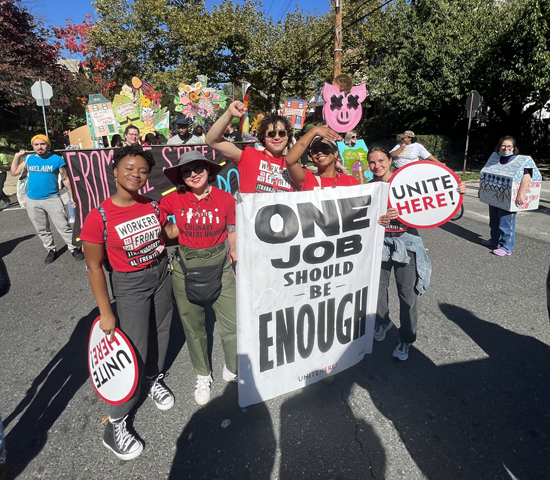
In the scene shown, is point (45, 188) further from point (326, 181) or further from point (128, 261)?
point (326, 181)

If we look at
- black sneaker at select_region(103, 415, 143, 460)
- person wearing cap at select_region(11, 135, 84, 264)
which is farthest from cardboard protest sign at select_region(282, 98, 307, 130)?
black sneaker at select_region(103, 415, 143, 460)

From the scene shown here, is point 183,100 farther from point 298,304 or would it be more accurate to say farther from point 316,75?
point 316,75

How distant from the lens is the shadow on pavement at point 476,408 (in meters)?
2.11

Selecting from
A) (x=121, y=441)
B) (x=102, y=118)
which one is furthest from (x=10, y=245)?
(x=121, y=441)

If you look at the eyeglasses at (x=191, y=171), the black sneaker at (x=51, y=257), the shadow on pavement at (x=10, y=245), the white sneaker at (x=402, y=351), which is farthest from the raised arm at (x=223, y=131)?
the shadow on pavement at (x=10, y=245)

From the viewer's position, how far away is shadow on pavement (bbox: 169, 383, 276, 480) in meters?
2.08

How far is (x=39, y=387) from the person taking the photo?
279 cm

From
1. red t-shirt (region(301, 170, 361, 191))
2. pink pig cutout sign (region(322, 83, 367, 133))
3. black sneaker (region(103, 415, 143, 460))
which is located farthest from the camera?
pink pig cutout sign (region(322, 83, 367, 133))

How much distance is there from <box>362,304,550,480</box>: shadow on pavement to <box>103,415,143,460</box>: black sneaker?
5.17 feet

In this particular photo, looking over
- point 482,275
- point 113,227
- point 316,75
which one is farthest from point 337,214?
point 316,75

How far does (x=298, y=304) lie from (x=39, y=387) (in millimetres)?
2091

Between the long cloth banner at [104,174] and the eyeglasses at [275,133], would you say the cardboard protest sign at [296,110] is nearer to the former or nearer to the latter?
the long cloth banner at [104,174]

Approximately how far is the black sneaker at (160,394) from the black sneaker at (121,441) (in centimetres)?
34

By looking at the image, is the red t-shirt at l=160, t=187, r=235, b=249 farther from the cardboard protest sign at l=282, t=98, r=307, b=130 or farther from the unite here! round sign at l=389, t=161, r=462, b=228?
the cardboard protest sign at l=282, t=98, r=307, b=130
